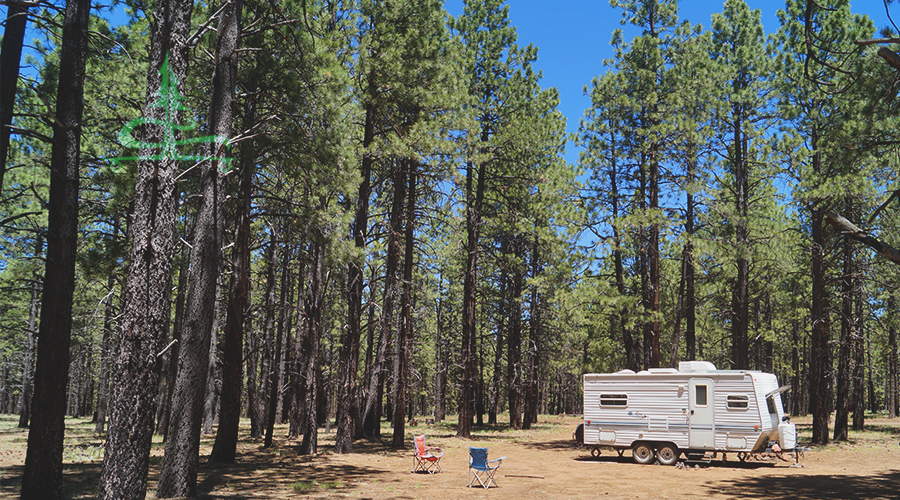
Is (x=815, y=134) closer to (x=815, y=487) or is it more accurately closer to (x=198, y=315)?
(x=815, y=487)

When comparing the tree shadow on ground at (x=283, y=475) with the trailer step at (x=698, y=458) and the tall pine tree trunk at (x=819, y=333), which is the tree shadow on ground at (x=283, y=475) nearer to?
the trailer step at (x=698, y=458)

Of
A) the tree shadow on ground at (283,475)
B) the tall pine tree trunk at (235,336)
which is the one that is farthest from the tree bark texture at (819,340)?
the tall pine tree trunk at (235,336)

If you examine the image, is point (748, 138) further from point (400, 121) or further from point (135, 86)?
point (135, 86)

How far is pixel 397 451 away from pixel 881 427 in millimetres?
25688

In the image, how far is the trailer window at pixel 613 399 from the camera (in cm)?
1717

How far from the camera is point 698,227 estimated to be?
67.7ft

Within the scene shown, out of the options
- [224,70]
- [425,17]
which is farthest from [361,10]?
[224,70]

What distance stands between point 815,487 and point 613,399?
6407 millimetres

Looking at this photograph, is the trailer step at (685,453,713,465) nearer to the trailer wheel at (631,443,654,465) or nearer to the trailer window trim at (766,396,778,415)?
the trailer wheel at (631,443,654,465)

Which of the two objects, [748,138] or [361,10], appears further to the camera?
[748,138]

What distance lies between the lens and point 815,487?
37.6 feet

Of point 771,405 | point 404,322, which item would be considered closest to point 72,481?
point 404,322

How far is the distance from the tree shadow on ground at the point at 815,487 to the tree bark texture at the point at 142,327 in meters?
10.2

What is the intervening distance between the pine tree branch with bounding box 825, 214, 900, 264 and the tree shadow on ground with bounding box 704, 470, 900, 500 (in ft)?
16.9
